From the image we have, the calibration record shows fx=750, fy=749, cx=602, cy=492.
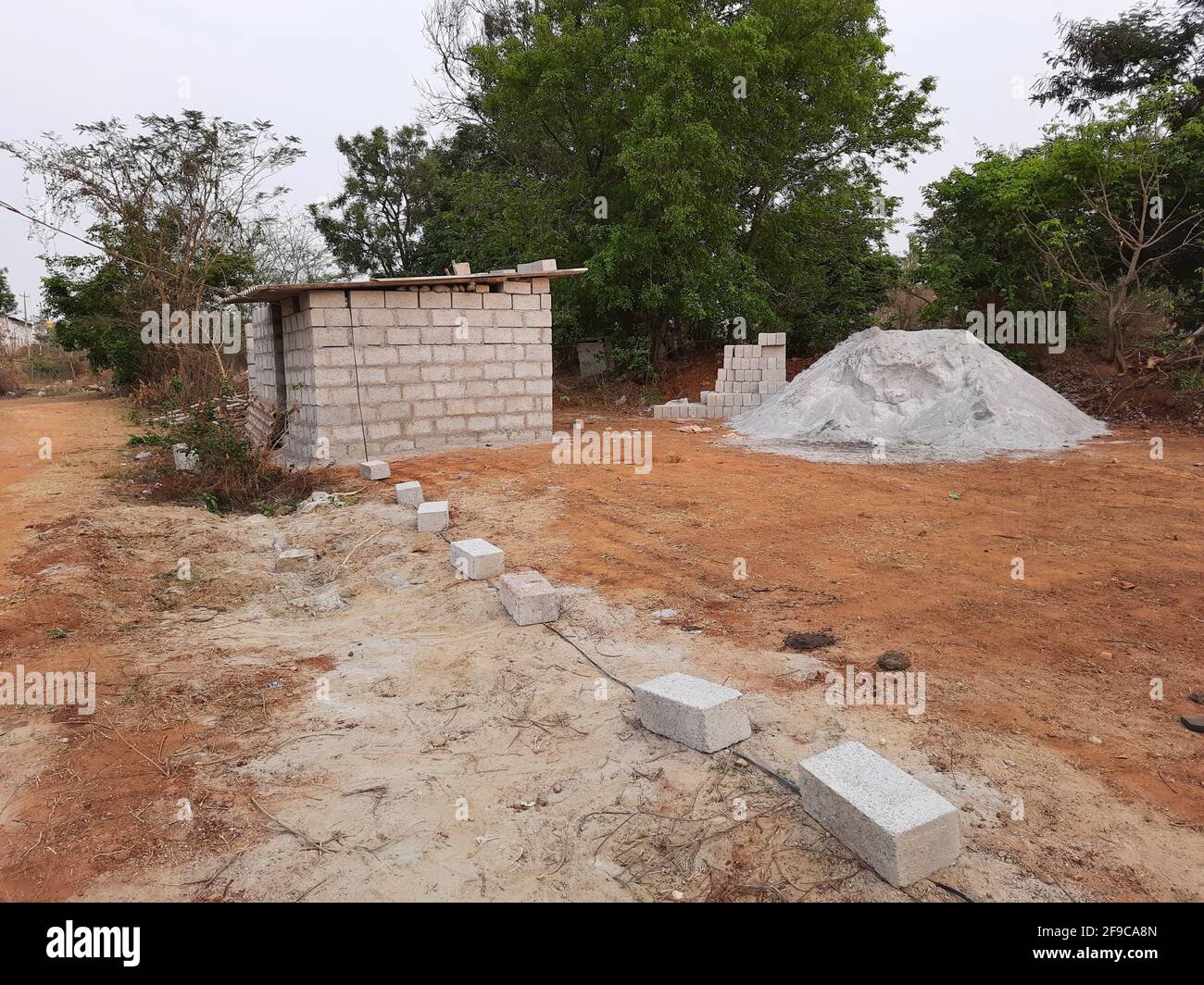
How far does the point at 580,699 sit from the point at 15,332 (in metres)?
40.0

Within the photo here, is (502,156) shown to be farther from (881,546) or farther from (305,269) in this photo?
(881,546)

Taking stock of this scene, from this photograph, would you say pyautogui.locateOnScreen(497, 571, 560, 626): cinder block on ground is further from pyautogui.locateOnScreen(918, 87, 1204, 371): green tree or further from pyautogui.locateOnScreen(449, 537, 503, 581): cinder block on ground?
pyautogui.locateOnScreen(918, 87, 1204, 371): green tree

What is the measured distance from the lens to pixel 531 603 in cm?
487

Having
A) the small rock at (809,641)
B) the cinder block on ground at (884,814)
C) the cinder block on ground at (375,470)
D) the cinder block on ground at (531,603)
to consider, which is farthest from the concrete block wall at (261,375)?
the cinder block on ground at (884,814)

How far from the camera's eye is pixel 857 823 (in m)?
2.58

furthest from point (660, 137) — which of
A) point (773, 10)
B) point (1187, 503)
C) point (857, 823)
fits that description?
point (857, 823)

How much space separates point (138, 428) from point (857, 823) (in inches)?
622

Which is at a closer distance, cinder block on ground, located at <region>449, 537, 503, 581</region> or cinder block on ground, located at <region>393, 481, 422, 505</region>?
cinder block on ground, located at <region>449, 537, 503, 581</region>

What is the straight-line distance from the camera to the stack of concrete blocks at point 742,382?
15133 mm

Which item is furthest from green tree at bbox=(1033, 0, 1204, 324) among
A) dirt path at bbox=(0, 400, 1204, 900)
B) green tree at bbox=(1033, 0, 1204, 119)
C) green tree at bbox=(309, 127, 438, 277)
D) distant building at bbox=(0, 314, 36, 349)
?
distant building at bbox=(0, 314, 36, 349)

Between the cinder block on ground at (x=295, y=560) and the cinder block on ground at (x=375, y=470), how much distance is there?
2599mm

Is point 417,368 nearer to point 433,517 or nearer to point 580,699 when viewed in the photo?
point 433,517

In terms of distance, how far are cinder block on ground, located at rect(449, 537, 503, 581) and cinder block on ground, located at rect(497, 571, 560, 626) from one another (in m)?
0.67

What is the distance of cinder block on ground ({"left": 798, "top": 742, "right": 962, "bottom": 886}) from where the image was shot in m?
2.46
